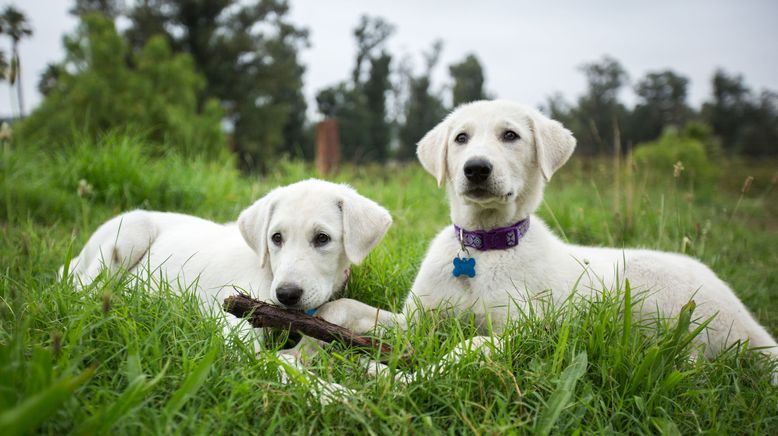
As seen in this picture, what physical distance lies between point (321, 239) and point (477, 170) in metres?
0.98

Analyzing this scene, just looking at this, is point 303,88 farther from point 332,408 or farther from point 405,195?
point 332,408

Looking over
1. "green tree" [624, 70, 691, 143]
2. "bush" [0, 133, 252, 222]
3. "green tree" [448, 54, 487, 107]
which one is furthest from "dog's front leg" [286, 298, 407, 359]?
"green tree" [624, 70, 691, 143]

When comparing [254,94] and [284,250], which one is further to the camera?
[254,94]

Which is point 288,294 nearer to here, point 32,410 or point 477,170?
point 477,170

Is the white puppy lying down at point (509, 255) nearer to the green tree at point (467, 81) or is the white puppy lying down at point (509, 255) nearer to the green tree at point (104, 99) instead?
the green tree at point (467, 81)

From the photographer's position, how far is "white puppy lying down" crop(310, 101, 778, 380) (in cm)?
286

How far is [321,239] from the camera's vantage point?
294 centimetres

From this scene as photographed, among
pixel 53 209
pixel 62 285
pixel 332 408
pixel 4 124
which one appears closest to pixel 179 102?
pixel 53 209

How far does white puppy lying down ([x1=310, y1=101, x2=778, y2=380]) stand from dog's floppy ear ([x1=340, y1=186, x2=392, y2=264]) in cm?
31

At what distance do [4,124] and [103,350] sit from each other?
2547 millimetres

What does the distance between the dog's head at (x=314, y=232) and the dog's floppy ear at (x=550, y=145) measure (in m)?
1.02

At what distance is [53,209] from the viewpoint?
5570 millimetres

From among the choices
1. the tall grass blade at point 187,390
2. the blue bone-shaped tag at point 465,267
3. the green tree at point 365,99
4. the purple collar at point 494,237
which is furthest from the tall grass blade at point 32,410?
the green tree at point 365,99

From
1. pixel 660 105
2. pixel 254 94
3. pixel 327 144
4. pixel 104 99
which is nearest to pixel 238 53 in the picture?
pixel 254 94
